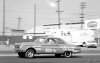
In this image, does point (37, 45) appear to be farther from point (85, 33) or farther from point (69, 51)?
point (85, 33)

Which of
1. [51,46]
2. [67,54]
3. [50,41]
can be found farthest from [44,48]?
[67,54]

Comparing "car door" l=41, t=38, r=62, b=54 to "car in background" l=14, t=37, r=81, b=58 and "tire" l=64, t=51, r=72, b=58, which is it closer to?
"car in background" l=14, t=37, r=81, b=58

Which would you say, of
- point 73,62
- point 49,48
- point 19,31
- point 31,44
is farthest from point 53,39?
point 19,31

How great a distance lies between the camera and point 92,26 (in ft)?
213

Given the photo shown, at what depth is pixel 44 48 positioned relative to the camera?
16547 mm

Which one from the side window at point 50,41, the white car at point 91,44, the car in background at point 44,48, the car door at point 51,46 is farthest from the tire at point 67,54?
the white car at point 91,44

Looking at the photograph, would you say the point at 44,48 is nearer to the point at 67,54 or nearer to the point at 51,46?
the point at 51,46

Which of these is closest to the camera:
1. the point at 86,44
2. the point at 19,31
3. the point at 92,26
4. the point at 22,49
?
the point at 22,49

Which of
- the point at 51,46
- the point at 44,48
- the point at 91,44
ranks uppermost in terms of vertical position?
the point at 51,46

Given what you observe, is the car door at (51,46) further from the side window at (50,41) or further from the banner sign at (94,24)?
the banner sign at (94,24)

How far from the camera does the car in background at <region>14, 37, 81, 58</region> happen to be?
16.1 metres

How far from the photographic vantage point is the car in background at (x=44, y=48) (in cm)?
1606

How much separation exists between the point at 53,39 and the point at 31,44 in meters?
1.96

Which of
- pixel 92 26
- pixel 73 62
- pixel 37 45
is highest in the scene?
pixel 92 26
